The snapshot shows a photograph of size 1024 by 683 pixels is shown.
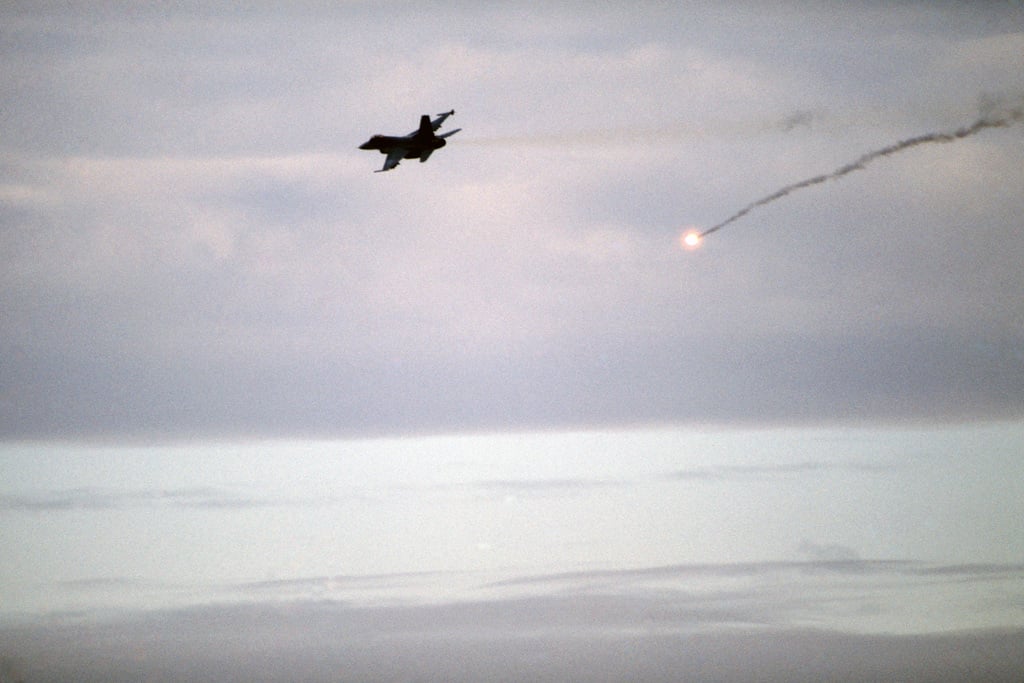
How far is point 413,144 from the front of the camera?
96125 millimetres

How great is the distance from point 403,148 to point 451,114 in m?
5.80

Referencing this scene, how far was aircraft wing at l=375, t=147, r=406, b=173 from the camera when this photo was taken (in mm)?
95188

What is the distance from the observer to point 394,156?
317 feet

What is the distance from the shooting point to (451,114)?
→ 99.3 meters

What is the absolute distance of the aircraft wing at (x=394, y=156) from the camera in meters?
95.2

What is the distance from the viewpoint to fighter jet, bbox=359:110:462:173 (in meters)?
95.6

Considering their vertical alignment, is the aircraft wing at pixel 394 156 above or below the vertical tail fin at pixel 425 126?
below

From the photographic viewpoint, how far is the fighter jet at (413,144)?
9562 cm

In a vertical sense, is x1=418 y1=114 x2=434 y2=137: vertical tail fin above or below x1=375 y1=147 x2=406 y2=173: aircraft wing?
above

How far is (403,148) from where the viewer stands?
96.6 m

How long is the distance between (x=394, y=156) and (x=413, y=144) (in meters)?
1.96
